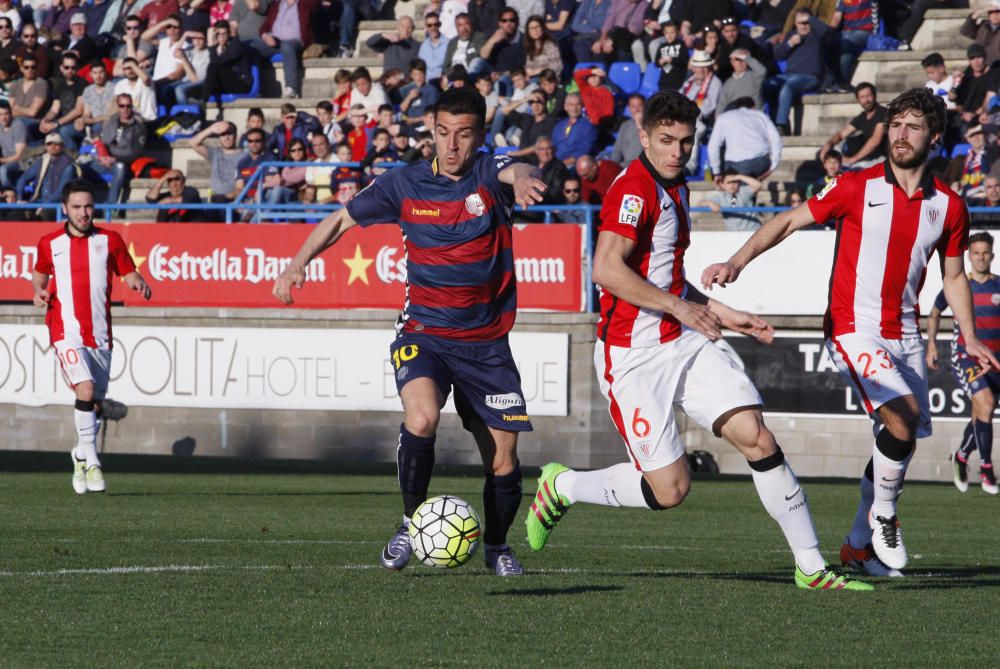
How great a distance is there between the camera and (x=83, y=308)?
1355 cm

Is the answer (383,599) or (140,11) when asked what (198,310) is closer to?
(140,11)

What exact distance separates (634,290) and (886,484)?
2000mm

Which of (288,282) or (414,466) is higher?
(288,282)

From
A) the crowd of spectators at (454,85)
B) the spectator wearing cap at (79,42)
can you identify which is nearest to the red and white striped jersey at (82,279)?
the crowd of spectators at (454,85)

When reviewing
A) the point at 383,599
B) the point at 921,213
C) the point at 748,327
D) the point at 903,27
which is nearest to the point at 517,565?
the point at 383,599

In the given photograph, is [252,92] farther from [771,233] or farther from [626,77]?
[771,233]

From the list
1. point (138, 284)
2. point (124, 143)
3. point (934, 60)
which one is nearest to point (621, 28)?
point (934, 60)

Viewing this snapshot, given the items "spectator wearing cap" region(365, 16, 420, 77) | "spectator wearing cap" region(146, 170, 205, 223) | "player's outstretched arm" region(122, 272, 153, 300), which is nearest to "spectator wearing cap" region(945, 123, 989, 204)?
"spectator wearing cap" region(365, 16, 420, 77)

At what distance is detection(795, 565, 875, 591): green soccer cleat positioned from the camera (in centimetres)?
731

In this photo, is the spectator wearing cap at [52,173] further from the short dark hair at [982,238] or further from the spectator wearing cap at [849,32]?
the short dark hair at [982,238]

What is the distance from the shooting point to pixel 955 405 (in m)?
18.2

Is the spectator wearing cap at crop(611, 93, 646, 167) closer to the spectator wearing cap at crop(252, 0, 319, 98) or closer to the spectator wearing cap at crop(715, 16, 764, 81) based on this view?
the spectator wearing cap at crop(715, 16, 764, 81)

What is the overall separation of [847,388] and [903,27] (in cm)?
609

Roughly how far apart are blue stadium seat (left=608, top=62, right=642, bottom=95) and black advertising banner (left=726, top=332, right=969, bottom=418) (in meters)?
4.85
